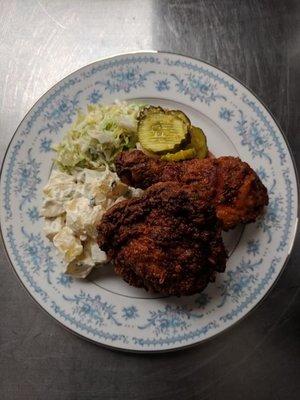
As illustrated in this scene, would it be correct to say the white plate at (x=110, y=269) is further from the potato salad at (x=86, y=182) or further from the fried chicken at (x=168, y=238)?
the fried chicken at (x=168, y=238)

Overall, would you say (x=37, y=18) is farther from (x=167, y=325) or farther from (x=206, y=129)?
(x=167, y=325)

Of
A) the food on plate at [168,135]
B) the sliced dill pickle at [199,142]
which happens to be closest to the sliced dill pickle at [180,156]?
the food on plate at [168,135]

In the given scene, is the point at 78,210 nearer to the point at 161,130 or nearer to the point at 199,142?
the point at 161,130

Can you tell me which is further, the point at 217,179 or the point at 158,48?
the point at 158,48

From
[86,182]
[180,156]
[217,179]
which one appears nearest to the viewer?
[217,179]

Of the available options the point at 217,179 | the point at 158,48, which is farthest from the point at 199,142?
the point at 158,48

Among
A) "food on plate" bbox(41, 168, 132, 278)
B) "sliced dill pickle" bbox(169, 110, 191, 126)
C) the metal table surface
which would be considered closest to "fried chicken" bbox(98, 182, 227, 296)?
"food on plate" bbox(41, 168, 132, 278)
